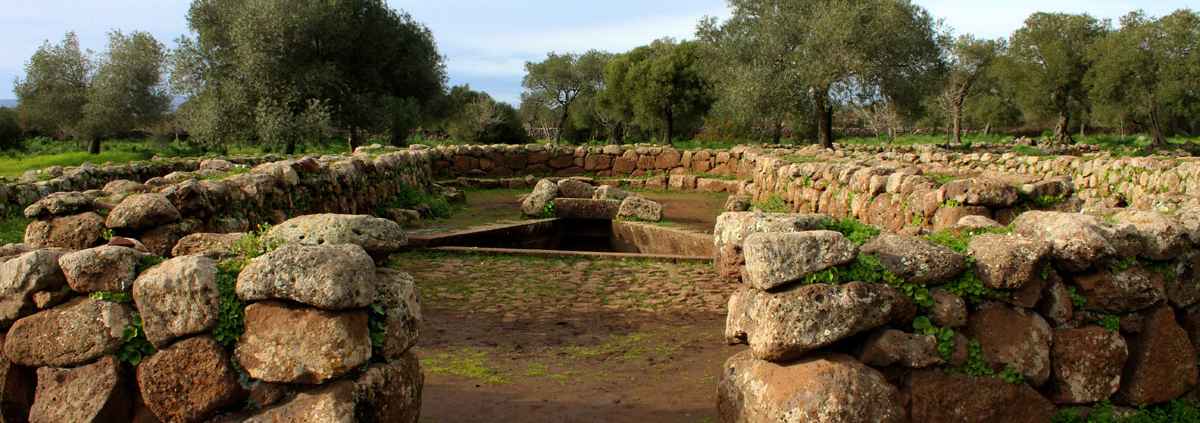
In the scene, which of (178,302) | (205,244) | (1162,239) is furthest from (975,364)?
(205,244)

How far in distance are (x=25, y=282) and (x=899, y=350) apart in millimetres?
4226

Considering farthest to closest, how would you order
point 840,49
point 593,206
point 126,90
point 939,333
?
1. point 126,90
2. point 840,49
3. point 593,206
4. point 939,333

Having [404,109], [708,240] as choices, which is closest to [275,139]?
[404,109]

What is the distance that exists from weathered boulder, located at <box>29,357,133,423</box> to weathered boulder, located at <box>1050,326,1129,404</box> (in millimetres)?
4696

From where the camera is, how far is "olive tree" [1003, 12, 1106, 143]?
123 ft

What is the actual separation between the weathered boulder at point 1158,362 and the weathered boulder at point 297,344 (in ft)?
13.5

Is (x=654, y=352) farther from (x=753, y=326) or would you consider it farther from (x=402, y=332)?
(x=402, y=332)

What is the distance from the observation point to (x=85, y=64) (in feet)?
115

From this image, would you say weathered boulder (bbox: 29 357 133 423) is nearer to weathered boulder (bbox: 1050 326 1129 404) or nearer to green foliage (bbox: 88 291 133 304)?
green foliage (bbox: 88 291 133 304)

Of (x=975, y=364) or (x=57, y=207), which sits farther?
(x=57, y=207)

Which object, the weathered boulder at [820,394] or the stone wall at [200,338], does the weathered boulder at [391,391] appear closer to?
the stone wall at [200,338]

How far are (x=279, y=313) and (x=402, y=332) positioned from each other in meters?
0.59

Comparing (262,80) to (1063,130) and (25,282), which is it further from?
(1063,130)

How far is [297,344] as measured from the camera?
3877mm
